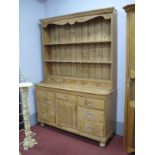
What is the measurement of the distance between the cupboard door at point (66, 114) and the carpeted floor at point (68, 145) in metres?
0.22

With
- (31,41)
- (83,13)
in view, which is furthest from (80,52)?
(31,41)

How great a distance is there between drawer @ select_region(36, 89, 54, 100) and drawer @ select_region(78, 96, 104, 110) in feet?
1.97

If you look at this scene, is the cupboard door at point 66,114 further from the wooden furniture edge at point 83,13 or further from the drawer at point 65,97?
the wooden furniture edge at point 83,13

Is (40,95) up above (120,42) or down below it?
below

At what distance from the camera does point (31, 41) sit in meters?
3.22

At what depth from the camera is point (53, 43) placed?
10.6 feet

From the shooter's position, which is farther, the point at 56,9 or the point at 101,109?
the point at 56,9

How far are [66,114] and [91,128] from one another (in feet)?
1.64

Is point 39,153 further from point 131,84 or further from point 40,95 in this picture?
point 131,84

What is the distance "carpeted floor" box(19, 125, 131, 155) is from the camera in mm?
2379

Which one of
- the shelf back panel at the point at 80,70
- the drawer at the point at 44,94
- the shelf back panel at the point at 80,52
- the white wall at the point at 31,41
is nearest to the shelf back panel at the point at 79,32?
the shelf back panel at the point at 80,52

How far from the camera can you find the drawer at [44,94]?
9.70 ft
